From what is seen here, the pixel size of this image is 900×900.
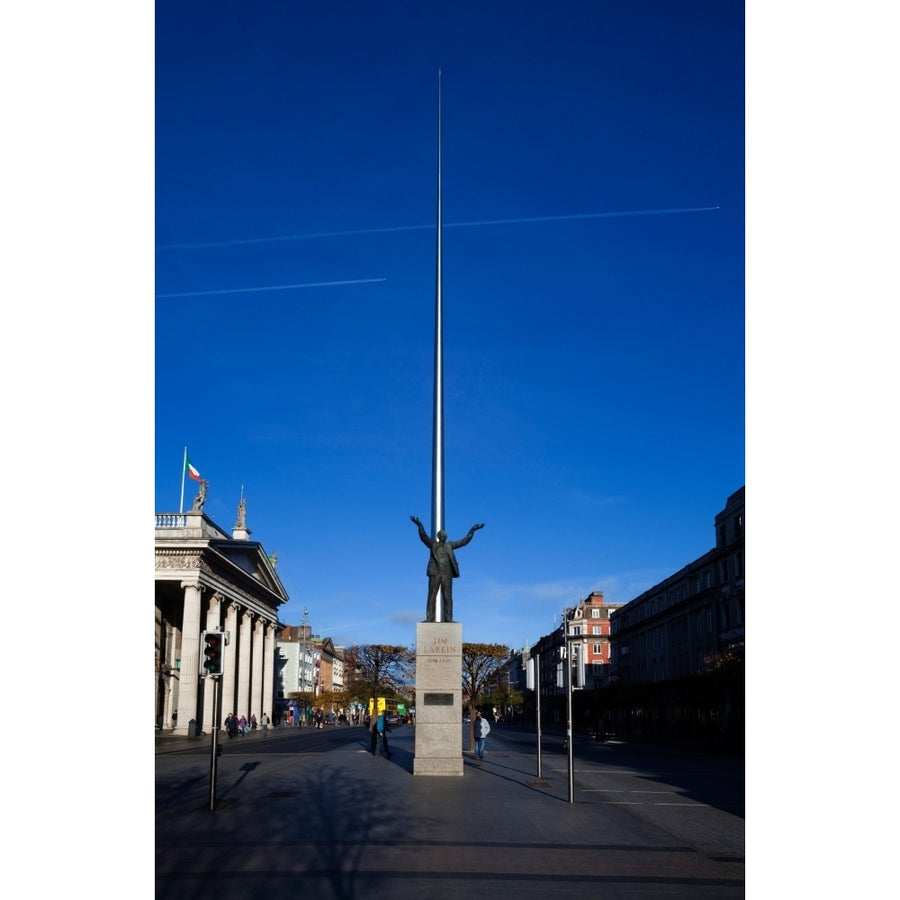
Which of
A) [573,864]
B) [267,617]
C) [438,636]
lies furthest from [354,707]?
[573,864]

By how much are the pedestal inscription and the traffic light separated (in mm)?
7162

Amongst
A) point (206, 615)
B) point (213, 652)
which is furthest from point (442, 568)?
point (206, 615)

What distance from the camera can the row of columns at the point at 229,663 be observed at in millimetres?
65562

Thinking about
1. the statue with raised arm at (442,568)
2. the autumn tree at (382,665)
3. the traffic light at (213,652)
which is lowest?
the autumn tree at (382,665)

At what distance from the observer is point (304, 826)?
1435 cm

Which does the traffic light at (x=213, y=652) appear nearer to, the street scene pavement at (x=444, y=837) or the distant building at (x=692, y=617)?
the street scene pavement at (x=444, y=837)

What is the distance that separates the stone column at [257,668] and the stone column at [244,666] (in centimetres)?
409

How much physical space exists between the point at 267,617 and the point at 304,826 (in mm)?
84744

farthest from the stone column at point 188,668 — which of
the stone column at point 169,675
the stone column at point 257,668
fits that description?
the stone column at point 257,668

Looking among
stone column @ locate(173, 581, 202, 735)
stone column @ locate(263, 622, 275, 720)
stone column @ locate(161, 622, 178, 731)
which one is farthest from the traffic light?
stone column @ locate(263, 622, 275, 720)

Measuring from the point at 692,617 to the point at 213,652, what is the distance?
251ft
